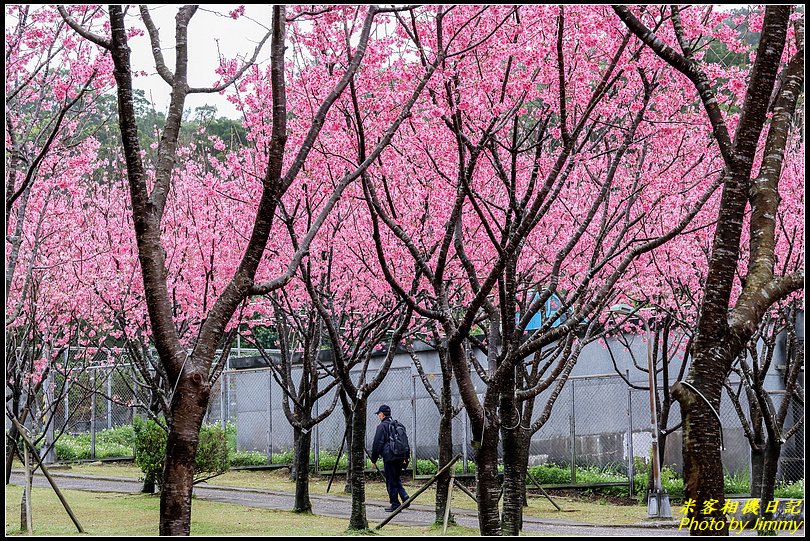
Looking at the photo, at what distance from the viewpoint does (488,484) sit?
8.98 meters

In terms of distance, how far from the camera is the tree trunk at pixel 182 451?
643cm

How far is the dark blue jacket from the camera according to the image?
602 inches

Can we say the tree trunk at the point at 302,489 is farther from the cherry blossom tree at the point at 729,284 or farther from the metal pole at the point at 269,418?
the cherry blossom tree at the point at 729,284

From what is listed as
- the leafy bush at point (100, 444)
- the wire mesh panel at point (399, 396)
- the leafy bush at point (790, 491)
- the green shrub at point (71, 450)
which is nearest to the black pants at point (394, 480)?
the wire mesh panel at point (399, 396)

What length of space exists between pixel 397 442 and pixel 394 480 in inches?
28.2

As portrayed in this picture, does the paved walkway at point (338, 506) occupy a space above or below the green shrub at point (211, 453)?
below

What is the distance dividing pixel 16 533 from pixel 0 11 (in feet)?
20.9

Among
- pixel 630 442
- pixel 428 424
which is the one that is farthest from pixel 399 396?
pixel 630 442

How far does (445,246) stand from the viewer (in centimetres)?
884

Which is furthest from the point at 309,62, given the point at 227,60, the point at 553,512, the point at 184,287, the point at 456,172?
the point at 553,512

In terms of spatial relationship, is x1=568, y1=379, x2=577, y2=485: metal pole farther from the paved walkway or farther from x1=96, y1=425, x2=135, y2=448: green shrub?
x1=96, y1=425, x2=135, y2=448: green shrub

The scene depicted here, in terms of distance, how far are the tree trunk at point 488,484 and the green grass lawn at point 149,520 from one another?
2944mm

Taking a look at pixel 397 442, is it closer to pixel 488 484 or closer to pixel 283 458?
pixel 488 484

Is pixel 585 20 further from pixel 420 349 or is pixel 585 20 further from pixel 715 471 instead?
pixel 420 349
